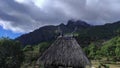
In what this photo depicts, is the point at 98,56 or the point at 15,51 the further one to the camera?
the point at 98,56

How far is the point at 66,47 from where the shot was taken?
22.8 meters

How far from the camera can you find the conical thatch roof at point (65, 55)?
21953 mm

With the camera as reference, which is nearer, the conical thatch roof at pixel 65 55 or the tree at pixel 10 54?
the conical thatch roof at pixel 65 55

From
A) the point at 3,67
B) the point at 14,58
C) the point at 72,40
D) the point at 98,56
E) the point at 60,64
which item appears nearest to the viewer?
the point at 60,64

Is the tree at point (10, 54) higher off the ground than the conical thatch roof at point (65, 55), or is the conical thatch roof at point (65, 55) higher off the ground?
the tree at point (10, 54)

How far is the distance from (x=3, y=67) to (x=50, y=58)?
98.2 ft

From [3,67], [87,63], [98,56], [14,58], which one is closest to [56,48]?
[87,63]

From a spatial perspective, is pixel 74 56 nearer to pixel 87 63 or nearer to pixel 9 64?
pixel 87 63

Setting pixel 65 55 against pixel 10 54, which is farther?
pixel 10 54

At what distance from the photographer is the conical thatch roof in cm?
2195

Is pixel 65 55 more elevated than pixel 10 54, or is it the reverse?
pixel 10 54

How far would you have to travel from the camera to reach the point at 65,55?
22.2 m

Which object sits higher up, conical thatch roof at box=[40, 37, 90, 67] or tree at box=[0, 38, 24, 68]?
tree at box=[0, 38, 24, 68]

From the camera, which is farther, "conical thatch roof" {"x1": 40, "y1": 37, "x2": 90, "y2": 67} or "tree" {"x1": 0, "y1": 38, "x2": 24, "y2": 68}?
"tree" {"x1": 0, "y1": 38, "x2": 24, "y2": 68}
